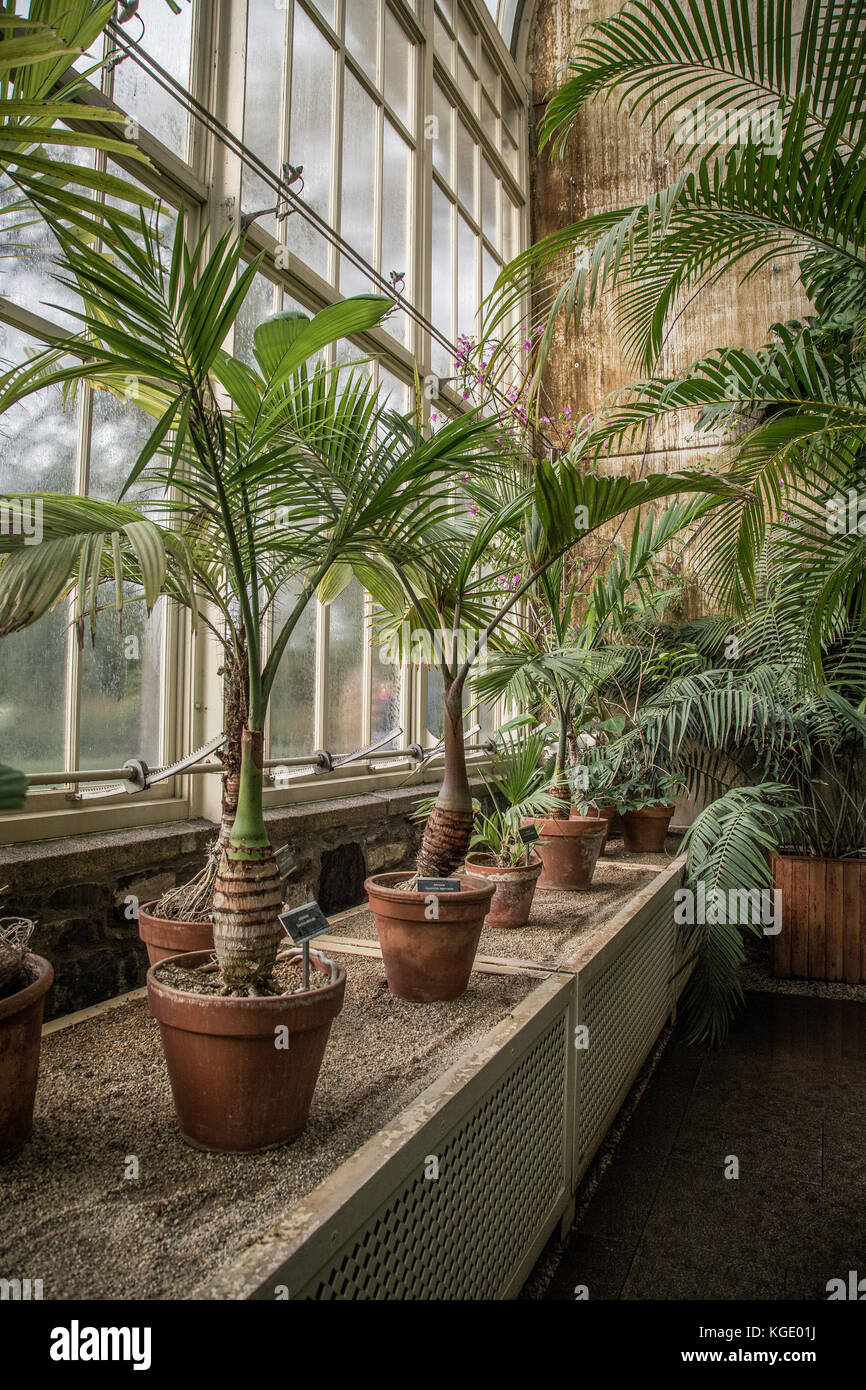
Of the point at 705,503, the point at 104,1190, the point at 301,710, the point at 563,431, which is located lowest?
the point at 104,1190

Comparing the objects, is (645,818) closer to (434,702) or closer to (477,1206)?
(434,702)

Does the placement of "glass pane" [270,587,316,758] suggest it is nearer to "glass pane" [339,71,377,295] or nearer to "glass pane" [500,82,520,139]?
"glass pane" [339,71,377,295]

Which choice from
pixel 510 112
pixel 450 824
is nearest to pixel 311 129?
pixel 450 824

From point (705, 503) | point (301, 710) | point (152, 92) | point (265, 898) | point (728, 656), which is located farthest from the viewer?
point (728, 656)

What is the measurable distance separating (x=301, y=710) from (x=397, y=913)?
4.05ft

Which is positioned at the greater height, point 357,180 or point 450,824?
point 357,180

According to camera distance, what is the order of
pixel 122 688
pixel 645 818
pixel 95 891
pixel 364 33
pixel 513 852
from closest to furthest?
pixel 95 891
pixel 122 688
pixel 513 852
pixel 364 33
pixel 645 818

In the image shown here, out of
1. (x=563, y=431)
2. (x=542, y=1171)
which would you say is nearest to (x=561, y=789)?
(x=542, y=1171)

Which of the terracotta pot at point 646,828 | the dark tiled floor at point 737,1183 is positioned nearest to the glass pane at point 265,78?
the terracotta pot at point 646,828

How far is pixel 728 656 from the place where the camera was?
420 centimetres

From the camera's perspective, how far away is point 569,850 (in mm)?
2932

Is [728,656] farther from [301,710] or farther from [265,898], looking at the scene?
[265,898]

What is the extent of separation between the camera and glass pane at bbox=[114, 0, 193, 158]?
2.18 meters

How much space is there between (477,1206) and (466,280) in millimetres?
4460
